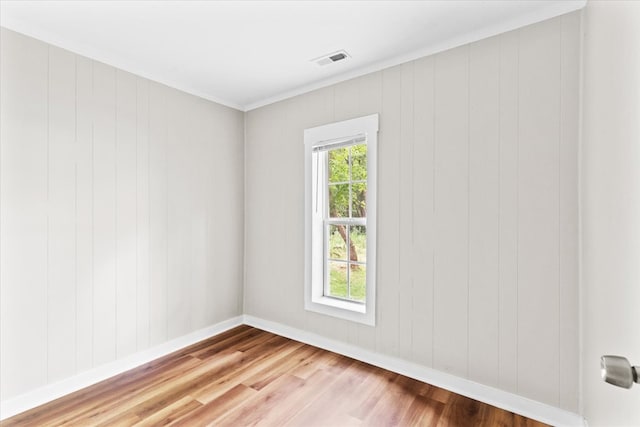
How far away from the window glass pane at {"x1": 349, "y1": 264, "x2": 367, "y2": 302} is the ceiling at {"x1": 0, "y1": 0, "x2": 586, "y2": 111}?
170 centimetres

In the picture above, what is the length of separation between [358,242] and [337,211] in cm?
37

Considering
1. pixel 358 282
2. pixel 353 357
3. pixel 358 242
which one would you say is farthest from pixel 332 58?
pixel 353 357

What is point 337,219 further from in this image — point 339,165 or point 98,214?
point 98,214

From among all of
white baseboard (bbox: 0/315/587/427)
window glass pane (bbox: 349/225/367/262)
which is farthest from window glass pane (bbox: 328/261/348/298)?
white baseboard (bbox: 0/315/587/427)

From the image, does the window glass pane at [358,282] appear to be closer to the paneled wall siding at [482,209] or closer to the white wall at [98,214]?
the paneled wall siding at [482,209]

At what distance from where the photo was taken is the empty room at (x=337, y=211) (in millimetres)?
1899

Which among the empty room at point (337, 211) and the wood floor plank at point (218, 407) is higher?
the empty room at point (337, 211)

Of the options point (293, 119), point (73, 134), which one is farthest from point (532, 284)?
point (73, 134)

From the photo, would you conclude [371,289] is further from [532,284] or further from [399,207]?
[532,284]

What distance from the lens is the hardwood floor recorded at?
1961mm

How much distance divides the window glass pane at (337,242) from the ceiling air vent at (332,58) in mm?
1428

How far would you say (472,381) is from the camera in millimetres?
2191

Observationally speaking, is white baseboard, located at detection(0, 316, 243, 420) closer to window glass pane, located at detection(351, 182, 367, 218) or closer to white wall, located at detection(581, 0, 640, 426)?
window glass pane, located at detection(351, 182, 367, 218)

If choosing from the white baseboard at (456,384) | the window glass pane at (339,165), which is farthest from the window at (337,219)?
the white baseboard at (456,384)
